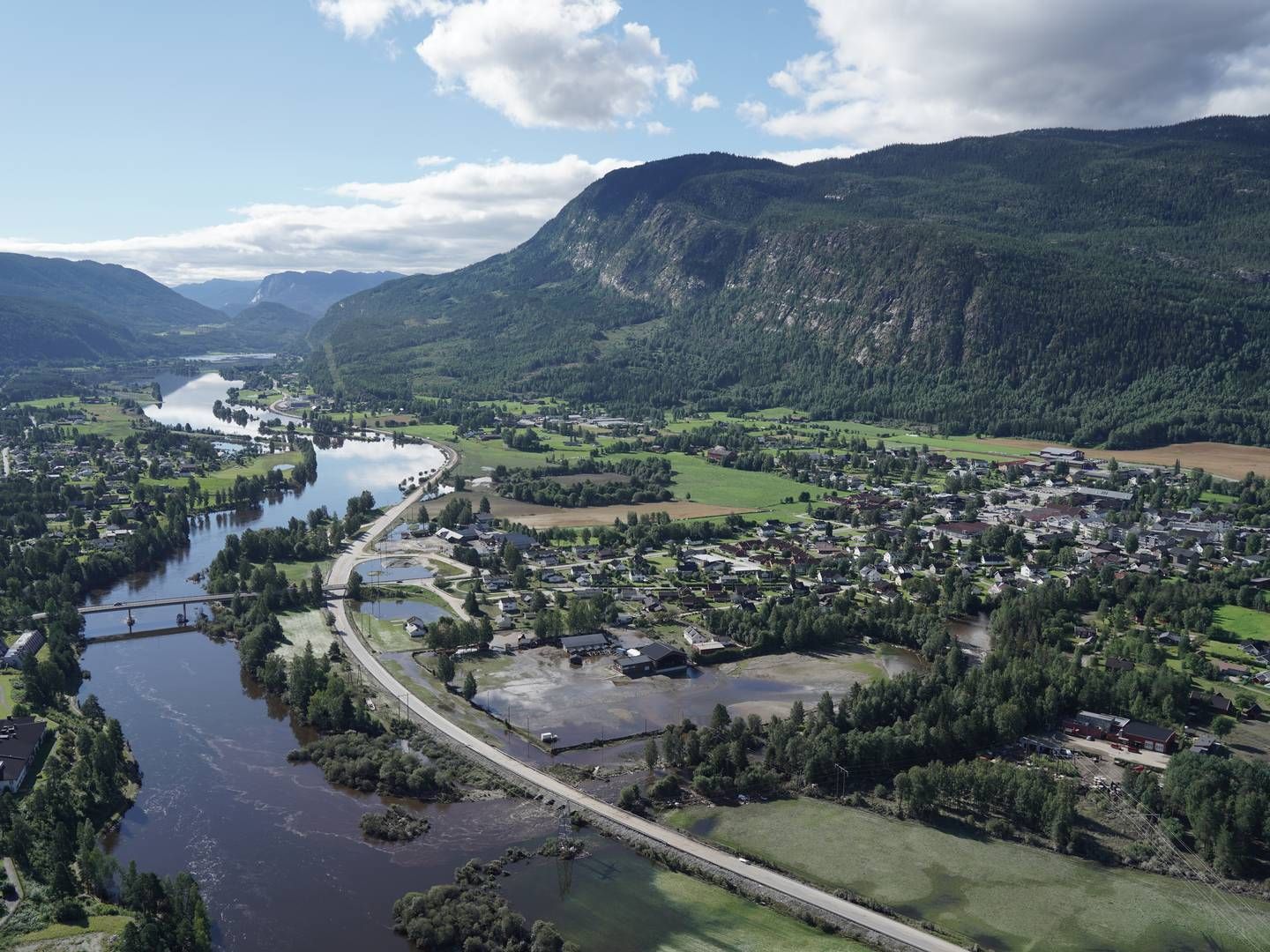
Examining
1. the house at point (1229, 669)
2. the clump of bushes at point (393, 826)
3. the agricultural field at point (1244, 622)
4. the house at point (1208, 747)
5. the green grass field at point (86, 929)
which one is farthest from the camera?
the agricultural field at point (1244, 622)

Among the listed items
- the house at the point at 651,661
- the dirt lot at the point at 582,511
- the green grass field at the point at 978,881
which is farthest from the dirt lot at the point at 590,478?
the green grass field at the point at 978,881

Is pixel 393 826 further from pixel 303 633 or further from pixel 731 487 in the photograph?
pixel 731 487

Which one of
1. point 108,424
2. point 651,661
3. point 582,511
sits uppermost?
point 108,424

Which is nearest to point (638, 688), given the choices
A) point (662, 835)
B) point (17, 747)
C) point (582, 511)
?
point (662, 835)

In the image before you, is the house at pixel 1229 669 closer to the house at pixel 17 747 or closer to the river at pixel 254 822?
the river at pixel 254 822

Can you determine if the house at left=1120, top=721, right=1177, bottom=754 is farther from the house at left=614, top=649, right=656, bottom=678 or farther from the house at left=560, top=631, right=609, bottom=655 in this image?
the house at left=560, top=631, right=609, bottom=655
